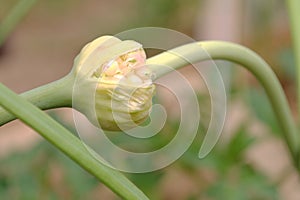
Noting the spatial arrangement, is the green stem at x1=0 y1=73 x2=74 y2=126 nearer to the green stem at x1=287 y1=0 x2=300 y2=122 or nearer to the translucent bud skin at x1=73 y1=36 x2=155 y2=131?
the translucent bud skin at x1=73 y1=36 x2=155 y2=131

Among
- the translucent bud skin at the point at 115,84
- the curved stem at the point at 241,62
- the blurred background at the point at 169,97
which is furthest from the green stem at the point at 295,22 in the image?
the blurred background at the point at 169,97

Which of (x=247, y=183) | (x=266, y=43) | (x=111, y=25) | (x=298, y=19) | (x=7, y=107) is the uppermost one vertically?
(x=7, y=107)

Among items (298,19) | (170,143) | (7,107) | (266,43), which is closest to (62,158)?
(170,143)

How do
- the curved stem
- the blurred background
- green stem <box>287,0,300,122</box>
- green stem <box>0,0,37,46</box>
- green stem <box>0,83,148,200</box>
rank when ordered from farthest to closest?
the blurred background → green stem <box>0,0,37,46</box> → green stem <box>287,0,300,122</box> → the curved stem → green stem <box>0,83,148,200</box>

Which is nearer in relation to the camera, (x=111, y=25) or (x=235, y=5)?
(x=235, y=5)

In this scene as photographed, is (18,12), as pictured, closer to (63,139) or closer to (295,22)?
(295,22)

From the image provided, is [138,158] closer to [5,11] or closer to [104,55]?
[104,55]

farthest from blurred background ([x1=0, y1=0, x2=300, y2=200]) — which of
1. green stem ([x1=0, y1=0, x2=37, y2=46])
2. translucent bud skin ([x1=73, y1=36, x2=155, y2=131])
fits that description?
translucent bud skin ([x1=73, y1=36, x2=155, y2=131])

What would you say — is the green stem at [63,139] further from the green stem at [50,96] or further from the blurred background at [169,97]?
the blurred background at [169,97]
